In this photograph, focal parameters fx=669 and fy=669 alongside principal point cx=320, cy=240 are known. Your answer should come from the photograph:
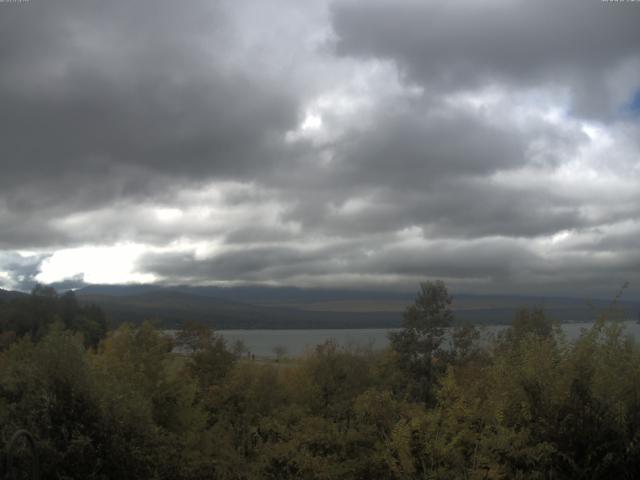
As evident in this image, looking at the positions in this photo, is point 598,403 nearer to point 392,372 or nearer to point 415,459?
point 415,459

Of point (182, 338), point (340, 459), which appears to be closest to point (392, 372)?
point (182, 338)

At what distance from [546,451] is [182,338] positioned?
1890 inches

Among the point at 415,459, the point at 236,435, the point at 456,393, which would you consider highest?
the point at 456,393

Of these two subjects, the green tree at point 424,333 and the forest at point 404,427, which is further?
the green tree at point 424,333

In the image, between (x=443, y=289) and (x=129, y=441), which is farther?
(x=443, y=289)

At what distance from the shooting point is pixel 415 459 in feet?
48.6

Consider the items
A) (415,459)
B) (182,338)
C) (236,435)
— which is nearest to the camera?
(415,459)

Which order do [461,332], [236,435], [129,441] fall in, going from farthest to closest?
1. [461,332]
2. [236,435]
3. [129,441]

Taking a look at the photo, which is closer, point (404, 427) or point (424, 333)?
point (404, 427)

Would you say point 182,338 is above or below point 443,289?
below

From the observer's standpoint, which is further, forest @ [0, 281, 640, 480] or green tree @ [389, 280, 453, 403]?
green tree @ [389, 280, 453, 403]

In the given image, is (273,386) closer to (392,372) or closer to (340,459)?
(392,372)

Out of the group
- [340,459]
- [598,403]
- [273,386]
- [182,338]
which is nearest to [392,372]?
[273,386]

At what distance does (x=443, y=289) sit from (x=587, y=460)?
44.0m
